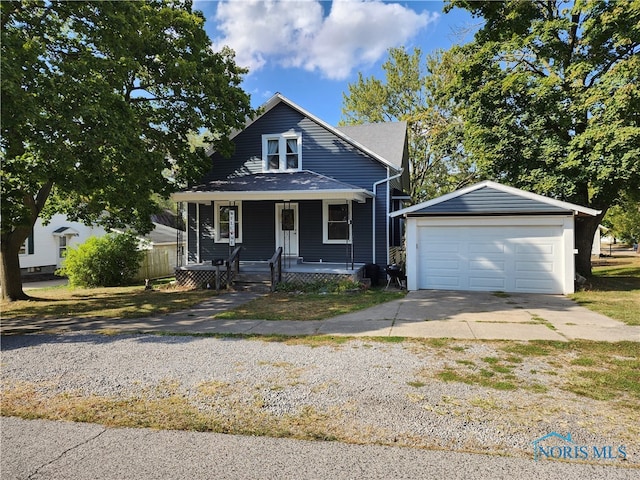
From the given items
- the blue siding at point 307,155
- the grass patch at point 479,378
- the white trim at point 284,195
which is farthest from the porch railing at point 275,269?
the grass patch at point 479,378

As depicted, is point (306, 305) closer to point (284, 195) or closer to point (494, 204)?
point (284, 195)

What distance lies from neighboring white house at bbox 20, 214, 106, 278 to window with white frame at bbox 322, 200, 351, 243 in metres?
14.6

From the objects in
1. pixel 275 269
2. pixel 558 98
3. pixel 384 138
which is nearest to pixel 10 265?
pixel 275 269

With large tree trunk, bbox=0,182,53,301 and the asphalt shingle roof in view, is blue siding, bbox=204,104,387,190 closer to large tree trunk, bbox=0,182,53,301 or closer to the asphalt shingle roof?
the asphalt shingle roof

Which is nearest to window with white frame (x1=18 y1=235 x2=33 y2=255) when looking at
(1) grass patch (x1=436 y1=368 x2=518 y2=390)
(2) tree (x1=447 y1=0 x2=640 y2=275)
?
(2) tree (x1=447 y1=0 x2=640 y2=275)

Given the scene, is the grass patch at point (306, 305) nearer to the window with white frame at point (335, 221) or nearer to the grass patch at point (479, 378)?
the window with white frame at point (335, 221)

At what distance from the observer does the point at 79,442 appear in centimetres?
350

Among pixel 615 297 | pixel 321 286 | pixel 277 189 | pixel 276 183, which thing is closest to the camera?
pixel 615 297

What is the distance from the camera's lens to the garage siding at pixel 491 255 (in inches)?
468

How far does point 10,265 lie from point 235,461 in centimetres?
1249

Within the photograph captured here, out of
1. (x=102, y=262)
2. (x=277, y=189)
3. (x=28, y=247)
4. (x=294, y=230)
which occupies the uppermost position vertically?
(x=277, y=189)

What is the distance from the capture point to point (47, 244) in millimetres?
24047

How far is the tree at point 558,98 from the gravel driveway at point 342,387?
993 centimetres

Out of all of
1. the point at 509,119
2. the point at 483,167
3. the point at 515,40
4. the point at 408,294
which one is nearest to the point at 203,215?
the point at 408,294
